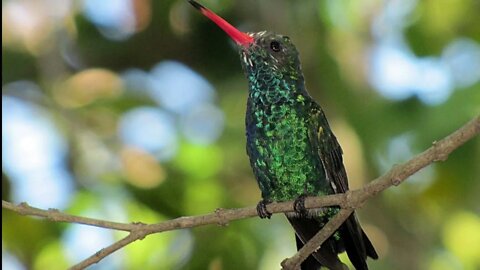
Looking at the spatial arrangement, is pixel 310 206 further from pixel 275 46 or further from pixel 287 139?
pixel 275 46

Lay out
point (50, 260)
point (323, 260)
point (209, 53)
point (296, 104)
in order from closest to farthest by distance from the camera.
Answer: point (323, 260)
point (296, 104)
point (50, 260)
point (209, 53)

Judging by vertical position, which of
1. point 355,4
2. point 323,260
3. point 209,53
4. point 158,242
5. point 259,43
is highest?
point 209,53

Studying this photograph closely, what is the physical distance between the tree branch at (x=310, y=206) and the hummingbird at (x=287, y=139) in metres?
0.54

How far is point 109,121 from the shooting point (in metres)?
5.34

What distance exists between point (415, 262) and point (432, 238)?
1.78 feet

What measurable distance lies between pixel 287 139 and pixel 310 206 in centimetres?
65

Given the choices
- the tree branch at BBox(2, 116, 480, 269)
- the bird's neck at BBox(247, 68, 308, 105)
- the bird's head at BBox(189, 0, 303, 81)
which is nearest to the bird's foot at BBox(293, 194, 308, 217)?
the tree branch at BBox(2, 116, 480, 269)

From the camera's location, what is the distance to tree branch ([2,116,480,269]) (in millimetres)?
2281

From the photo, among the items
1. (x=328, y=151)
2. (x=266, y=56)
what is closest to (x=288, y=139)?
(x=328, y=151)

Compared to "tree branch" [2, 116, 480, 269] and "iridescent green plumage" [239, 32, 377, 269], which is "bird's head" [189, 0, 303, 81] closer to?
"iridescent green plumage" [239, 32, 377, 269]

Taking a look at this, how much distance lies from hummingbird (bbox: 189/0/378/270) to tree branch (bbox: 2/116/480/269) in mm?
542

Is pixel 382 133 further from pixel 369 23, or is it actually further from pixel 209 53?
pixel 209 53

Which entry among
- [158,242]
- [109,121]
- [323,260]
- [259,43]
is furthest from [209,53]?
[323,260]

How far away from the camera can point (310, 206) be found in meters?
2.73
